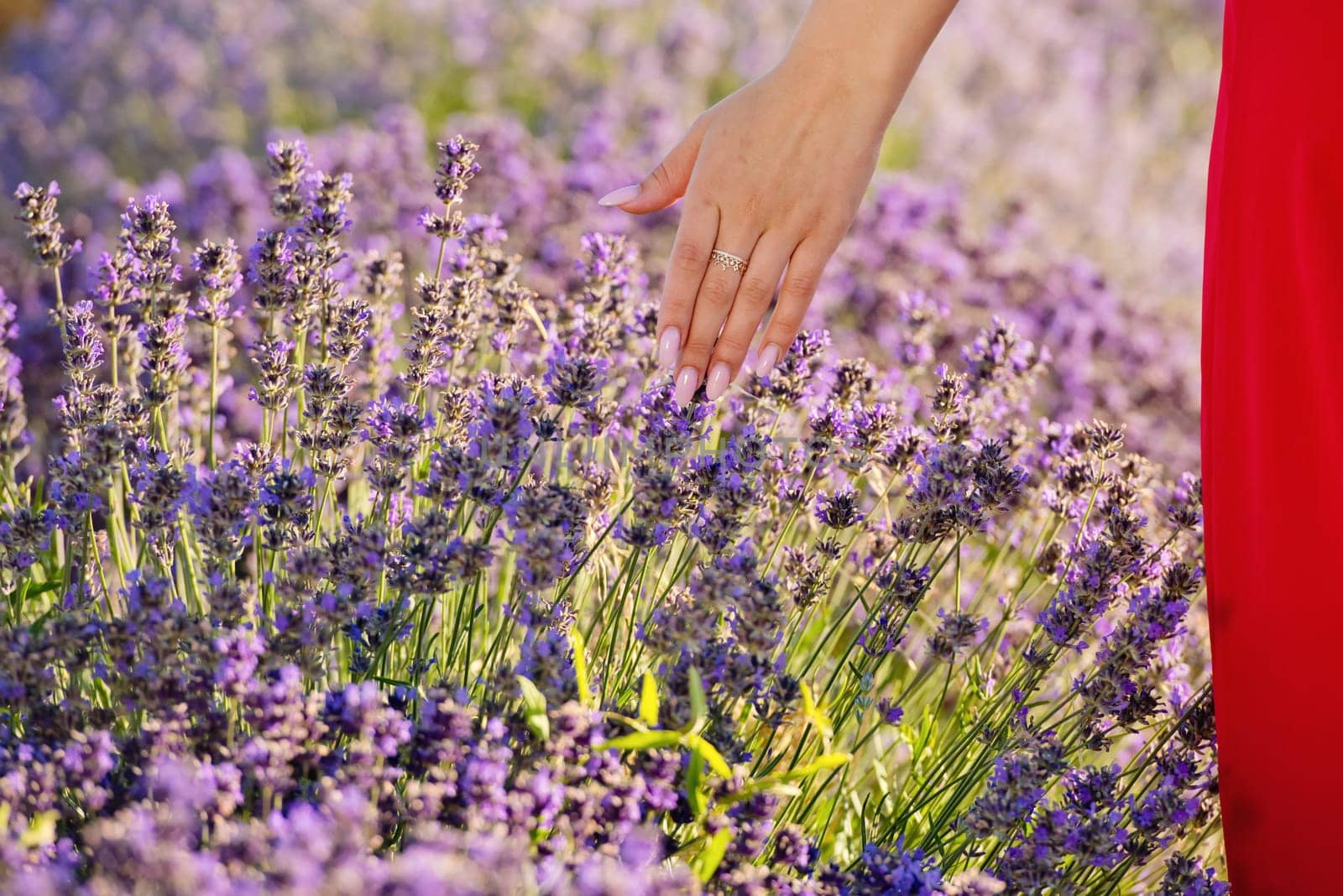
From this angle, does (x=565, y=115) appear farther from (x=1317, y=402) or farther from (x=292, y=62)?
(x=1317, y=402)

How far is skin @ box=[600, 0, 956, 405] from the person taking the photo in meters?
1.71

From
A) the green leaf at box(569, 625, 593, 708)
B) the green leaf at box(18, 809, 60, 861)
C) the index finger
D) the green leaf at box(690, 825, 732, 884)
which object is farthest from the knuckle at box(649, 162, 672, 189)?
the green leaf at box(18, 809, 60, 861)

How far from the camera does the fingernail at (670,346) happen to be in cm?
176

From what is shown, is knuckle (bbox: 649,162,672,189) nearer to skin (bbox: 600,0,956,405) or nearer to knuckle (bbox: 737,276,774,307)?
skin (bbox: 600,0,956,405)

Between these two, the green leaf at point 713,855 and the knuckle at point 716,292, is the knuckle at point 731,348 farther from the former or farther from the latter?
the green leaf at point 713,855

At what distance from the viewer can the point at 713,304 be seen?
1.77 meters

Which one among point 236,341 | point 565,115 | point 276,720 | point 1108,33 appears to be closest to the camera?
point 276,720

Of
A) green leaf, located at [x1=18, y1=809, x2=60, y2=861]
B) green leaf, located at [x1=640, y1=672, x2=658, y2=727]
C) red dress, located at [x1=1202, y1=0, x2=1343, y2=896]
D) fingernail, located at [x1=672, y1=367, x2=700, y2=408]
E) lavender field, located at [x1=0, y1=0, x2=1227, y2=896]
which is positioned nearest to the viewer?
green leaf, located at [x1=18, y1=809, x2=60, y2=861]

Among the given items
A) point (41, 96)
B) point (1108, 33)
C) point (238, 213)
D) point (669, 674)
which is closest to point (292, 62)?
point (41, 96)

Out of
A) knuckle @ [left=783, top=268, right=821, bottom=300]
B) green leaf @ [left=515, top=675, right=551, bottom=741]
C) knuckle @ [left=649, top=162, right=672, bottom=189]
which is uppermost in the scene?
knuckle @ [left=649, top=162, right=672, bottom=189]

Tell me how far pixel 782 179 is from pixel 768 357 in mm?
259

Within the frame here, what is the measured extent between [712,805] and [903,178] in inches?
134

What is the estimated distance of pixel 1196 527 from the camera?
197 cm

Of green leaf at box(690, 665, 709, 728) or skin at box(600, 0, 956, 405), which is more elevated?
skin at box(600, 0, 956, 405)
